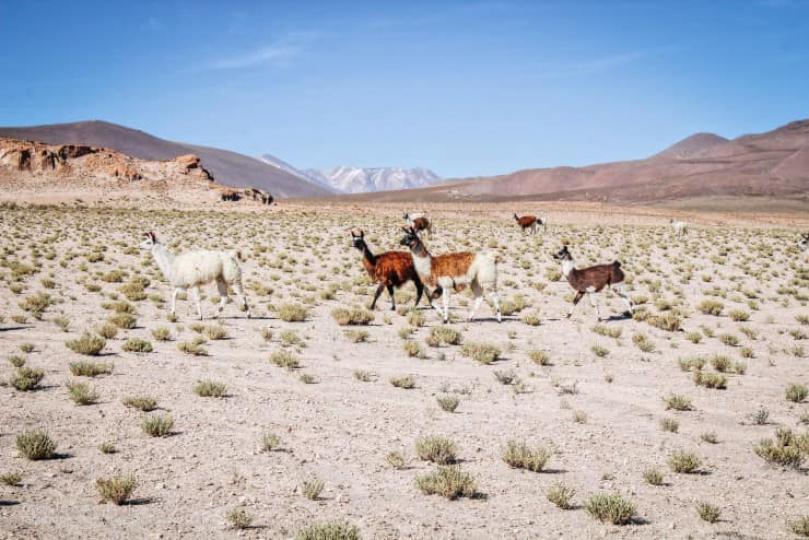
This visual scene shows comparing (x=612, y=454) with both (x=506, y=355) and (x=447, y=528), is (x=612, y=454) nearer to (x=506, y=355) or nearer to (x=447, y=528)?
(x=447, y=528)

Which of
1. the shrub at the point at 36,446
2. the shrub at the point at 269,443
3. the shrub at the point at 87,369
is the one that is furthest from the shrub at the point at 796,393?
the shrub at the point at 87,369

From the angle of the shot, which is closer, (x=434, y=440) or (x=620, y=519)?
(x=620, y=519)

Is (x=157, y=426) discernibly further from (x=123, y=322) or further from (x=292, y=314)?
(x=292, y=314)

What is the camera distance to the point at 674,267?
2698 cm

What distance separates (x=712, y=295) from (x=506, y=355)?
38.6ft

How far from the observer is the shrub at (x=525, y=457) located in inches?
232

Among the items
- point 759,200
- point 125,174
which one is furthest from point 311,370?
point 759,200

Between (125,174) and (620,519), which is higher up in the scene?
(125,174)

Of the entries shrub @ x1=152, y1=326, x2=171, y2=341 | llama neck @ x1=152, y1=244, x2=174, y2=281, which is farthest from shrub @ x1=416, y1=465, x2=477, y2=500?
llama neck @ x1=152, y1=244, x2=174, y2=281

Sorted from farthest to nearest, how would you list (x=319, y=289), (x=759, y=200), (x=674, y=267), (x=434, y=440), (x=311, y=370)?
(x=759, y=200)
(x=674, y=267)
(x=319, y=289)
(x=311, y=370)
(x=434, y=440)

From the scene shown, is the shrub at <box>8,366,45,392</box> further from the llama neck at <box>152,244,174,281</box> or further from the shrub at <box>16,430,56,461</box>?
the llama neck at <box>152,244,174,281</box>

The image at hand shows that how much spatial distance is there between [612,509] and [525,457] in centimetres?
121

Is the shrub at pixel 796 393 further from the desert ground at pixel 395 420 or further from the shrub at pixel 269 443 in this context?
the shrub at pixel 269 443

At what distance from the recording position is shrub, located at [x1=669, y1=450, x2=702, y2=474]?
5.91 meters
